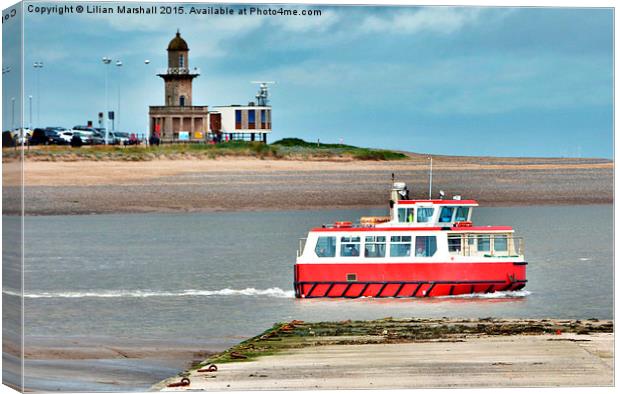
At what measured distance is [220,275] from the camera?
41.7 metres

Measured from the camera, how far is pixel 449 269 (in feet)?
116

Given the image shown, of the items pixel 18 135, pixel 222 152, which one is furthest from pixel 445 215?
pixel 18 135

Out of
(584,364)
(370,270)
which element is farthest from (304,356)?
(370,270)

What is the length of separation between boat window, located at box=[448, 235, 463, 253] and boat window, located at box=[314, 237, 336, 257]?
9.29ft

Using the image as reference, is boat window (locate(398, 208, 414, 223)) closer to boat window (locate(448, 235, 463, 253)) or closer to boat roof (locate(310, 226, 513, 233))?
boat roof (locate(310, 226, 513, 233))

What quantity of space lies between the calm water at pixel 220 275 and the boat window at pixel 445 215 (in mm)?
2442

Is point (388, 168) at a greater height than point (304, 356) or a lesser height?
greater

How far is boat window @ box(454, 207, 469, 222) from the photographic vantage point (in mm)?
37250

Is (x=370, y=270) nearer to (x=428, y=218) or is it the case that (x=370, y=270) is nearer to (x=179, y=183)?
(x=428, y=218)

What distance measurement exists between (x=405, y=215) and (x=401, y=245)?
181 cm

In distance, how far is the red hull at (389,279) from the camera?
3519 centimetres

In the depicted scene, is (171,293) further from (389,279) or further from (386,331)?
(386,331)

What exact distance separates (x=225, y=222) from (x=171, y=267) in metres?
11.4

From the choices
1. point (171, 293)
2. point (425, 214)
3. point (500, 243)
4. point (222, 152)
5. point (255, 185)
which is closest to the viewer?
point (500, 243)
